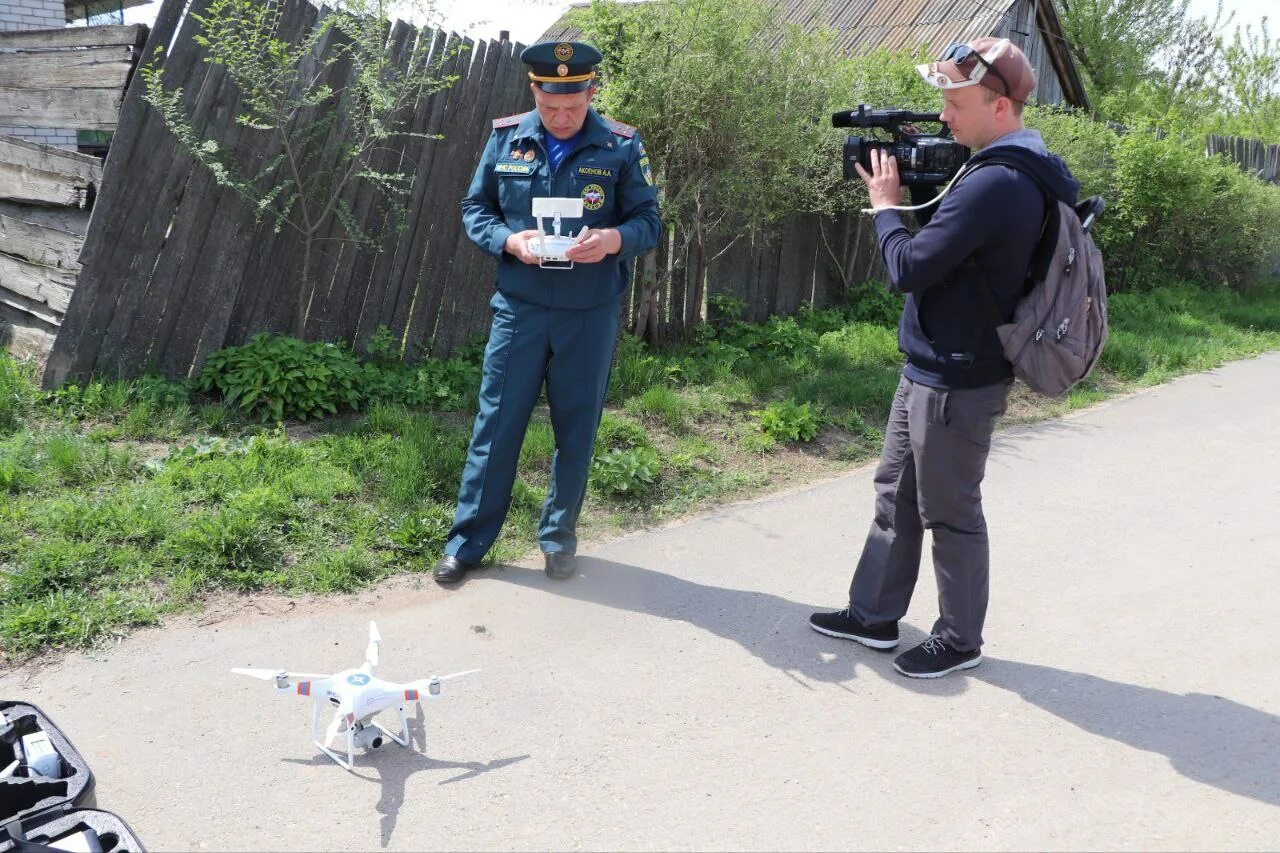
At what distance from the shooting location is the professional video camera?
3.67m

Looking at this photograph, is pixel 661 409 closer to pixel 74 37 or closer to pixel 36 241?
pixel 36 241

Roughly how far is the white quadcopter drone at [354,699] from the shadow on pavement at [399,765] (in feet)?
0.09

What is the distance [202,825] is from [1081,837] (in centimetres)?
235

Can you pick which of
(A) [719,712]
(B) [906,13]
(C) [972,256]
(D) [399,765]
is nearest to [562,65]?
(C) [972,256]

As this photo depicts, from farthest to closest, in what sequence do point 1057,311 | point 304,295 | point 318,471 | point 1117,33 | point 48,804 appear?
point 1117,33, point 304,295, point 318,471, point 1057,311, point 48,804

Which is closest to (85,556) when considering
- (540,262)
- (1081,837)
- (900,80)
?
(540,262)

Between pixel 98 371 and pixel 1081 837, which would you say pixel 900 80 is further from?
pixel 1081 837

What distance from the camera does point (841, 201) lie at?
9.32m

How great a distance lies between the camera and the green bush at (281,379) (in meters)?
5.91

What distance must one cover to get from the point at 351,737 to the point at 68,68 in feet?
15.3

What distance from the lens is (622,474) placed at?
18.0ft

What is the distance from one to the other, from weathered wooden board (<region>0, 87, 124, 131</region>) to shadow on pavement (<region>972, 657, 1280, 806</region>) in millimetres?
5177

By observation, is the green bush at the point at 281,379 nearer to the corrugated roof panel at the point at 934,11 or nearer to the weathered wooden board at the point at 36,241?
the weathered wooden board at the point at 36,241

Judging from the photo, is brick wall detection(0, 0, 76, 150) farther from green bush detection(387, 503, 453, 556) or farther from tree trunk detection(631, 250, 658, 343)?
green bush detection(387, 503, 453, 556)
